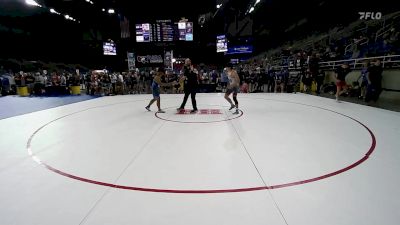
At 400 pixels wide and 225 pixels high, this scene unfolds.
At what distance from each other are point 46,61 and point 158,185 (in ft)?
119

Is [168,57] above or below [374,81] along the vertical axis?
above

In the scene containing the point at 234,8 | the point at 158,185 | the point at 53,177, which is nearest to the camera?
the point at 158,185

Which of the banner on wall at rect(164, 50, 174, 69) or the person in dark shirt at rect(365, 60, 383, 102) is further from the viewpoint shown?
the banner on wall at rect(164, 50, 174, 69)

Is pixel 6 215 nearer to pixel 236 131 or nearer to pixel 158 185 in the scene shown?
pixel 158 185

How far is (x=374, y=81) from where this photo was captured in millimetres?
9242

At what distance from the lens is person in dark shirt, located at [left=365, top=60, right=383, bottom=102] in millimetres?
9125

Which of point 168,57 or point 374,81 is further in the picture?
point 168,57

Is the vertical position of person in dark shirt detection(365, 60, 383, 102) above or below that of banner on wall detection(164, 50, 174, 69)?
below

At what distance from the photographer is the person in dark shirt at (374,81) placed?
9.12 meters

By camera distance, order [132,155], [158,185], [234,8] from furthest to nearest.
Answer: [234,8]
[132,155]
[158,185]

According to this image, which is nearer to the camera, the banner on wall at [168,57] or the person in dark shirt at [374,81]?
the person in dark shirt at [374,81]

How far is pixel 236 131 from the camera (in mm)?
5297

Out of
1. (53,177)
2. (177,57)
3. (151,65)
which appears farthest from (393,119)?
(177,57)

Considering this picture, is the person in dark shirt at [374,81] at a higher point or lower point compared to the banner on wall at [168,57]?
lower
